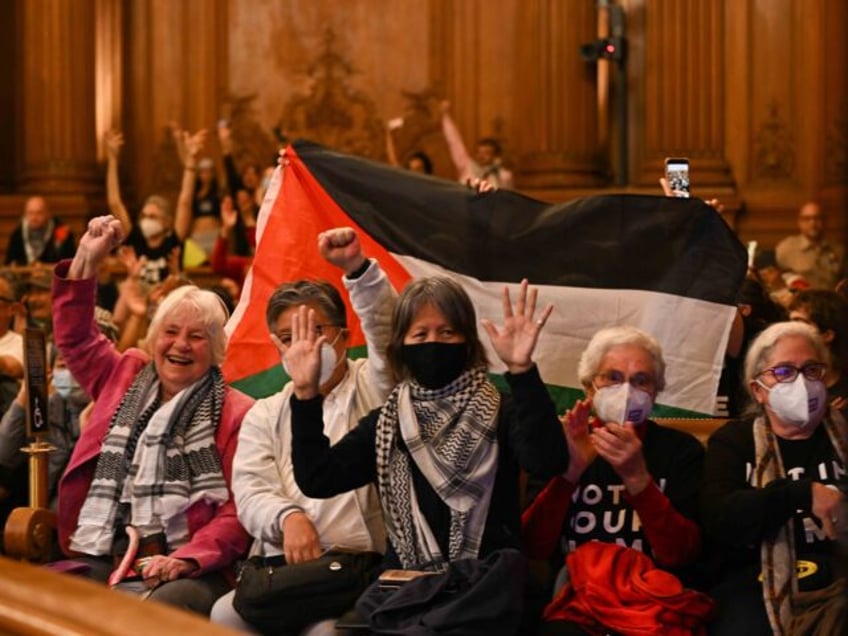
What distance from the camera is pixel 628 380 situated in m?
5.08

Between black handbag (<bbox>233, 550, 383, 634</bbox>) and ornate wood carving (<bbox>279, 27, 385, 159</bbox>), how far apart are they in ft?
38.1

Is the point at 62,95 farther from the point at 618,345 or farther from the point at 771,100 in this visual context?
the point at 618,345

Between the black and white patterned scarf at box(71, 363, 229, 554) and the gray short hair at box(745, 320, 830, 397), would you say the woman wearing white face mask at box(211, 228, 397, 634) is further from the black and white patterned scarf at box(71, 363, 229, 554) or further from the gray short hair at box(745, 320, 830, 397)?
the gray short hair at box(745, 320, 830, 397)

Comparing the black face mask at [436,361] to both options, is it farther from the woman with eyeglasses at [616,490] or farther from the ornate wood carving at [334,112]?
the ornate wood carving at [334,112]

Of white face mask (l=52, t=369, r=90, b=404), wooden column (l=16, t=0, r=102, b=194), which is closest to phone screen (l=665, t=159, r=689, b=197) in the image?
white face mask (l=52, t=369, r=90, b=404)

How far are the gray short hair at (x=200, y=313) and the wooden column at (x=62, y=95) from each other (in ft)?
34.1

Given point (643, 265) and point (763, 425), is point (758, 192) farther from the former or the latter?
point (763, 425)

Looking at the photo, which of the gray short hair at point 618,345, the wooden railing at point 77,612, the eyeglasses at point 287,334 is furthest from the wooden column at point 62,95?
the wooden railing at point 77,612

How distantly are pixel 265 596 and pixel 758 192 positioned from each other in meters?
10.4

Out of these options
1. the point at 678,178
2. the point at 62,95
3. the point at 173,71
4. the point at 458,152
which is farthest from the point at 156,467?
the point at 173,71

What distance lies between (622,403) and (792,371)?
0.44 m

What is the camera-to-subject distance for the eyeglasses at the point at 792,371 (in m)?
5.00

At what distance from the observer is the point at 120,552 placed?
570 centimetres

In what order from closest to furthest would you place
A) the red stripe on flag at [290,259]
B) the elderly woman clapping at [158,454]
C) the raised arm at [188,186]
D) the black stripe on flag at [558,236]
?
1. the elderly woman clapping at [158,454]
2. the black stripe on flag at [558,236]
3. the red stripe on flag at [290,259]
4. the raised arm at [188,186]
